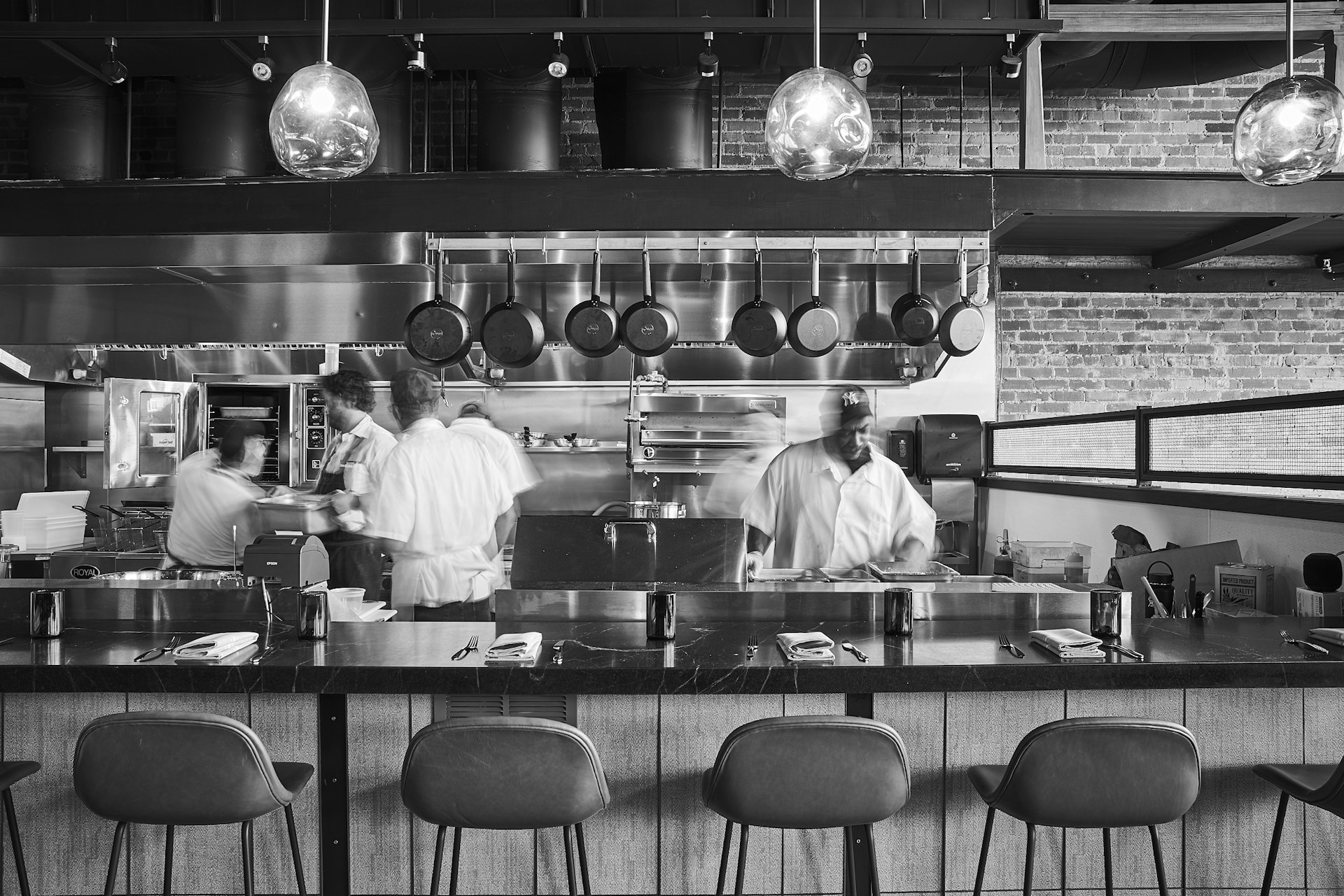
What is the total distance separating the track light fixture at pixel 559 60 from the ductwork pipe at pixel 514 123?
43 cm

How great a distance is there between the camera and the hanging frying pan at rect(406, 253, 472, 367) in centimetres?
387

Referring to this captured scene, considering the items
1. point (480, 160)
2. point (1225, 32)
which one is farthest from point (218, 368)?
point (1225, 32)

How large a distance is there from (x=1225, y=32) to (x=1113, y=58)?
1.73 meters

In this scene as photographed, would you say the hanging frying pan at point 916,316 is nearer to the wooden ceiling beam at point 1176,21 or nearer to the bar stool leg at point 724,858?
the wooden ceiling beam at point 1176,21

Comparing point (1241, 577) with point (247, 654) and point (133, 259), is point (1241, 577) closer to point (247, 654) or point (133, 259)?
point (247, 654)

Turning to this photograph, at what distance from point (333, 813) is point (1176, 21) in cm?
399

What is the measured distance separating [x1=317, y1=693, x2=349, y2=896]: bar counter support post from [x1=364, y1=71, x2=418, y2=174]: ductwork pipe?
230 centimetres

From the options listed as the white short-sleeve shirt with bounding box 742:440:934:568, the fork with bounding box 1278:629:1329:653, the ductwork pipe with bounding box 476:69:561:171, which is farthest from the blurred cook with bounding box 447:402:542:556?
the fork with bounding box 1278:629:1329:653

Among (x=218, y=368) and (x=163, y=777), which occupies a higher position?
(x=218, y=368)

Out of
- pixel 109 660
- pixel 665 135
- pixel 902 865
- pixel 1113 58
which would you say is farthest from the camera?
pixel 1113 58

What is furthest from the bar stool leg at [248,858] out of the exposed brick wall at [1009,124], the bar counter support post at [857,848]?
the exposed brick wall at [1009,124]

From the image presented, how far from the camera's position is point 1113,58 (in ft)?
16.9

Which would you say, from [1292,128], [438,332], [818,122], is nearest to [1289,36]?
[1292,128]

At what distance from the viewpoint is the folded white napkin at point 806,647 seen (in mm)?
2557
